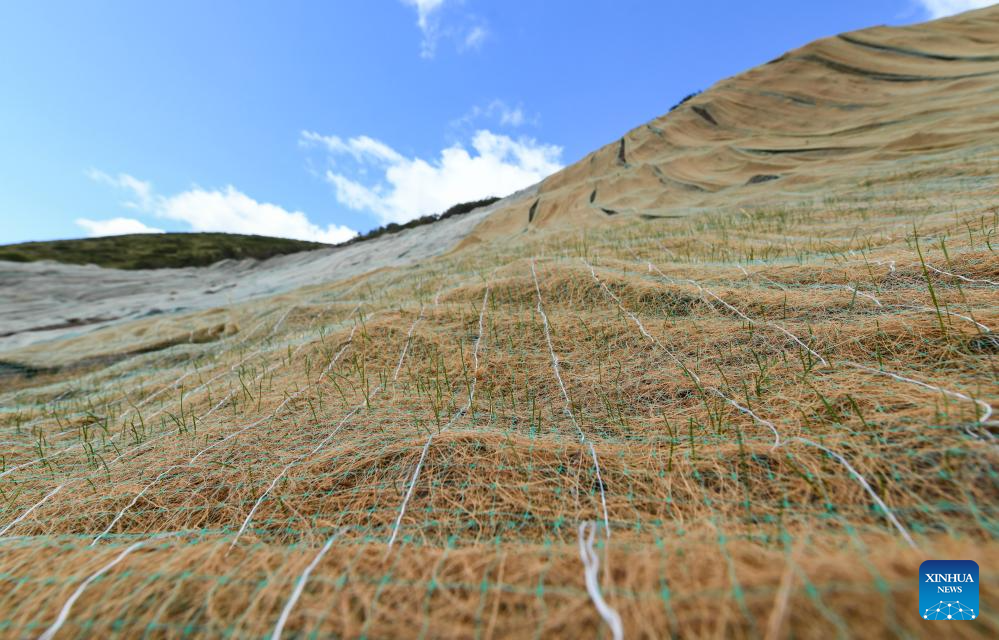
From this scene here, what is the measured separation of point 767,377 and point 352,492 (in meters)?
1.78

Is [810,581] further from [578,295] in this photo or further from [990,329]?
[578,295]

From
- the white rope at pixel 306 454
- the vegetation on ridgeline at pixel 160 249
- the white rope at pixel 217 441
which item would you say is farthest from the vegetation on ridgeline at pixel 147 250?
the white rope at pixel 306 454

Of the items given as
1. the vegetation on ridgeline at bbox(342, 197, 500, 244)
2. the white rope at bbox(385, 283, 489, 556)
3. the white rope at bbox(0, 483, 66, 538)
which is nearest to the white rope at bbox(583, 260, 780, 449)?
the white rope at bbox(385, 283, 489, 556)

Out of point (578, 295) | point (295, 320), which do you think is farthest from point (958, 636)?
point (295, 320)

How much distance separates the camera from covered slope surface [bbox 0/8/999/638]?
2.51ft

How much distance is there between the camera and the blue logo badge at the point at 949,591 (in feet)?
1.89

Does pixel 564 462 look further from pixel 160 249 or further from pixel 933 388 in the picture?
pixel 160 249

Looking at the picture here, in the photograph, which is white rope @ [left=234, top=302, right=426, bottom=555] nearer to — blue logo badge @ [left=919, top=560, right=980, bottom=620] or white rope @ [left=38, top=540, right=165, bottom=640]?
white rope @ [left=38, top=540, right=165, bottom=640]

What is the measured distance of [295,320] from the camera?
188 inches

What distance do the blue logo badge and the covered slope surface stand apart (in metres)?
0.01

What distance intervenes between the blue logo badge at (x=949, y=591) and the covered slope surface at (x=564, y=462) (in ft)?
0.05

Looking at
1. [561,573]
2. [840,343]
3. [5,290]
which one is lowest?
[561,573]

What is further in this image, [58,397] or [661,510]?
[58,397]

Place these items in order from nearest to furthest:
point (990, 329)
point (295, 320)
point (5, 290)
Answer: point (990, 329) < point (295, 320) < point (5, 290)
